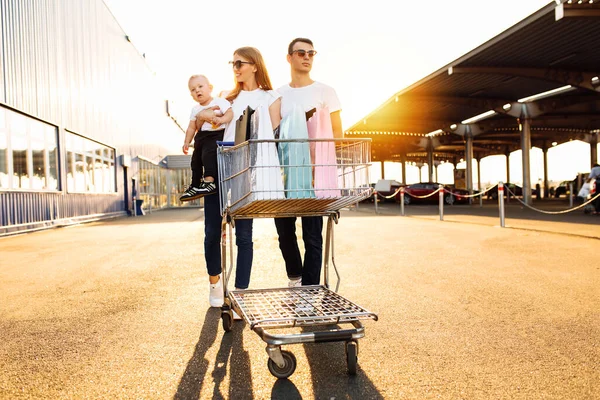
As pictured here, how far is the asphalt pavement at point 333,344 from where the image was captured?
2875 mm

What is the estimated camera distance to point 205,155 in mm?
4516

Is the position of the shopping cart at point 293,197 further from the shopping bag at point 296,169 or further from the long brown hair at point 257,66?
the long brown hair at point 257,66

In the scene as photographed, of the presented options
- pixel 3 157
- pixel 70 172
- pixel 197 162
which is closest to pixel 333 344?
pixel 197 162

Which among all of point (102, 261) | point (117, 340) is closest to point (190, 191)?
point (117, 340)

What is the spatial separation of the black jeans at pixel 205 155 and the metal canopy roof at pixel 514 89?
52.4 ft

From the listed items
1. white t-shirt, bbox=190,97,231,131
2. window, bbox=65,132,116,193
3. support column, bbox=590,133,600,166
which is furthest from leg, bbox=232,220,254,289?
support column, bbox=590,133,600,166

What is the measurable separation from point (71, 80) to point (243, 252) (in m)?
18.4

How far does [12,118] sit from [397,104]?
2205 cm

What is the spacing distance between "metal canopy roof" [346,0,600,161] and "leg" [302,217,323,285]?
1604 centimetres

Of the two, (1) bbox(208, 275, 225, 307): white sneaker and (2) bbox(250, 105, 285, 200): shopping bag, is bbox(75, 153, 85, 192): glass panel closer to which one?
(1) bbox(208, 275, 225, 307): white sneaker

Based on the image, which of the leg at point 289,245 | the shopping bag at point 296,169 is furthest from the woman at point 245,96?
the shopping bag at point 296,169

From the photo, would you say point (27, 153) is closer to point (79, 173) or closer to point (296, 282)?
point (79, 173)

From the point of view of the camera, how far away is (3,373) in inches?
125

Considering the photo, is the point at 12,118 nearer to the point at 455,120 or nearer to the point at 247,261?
the point at 247,261
